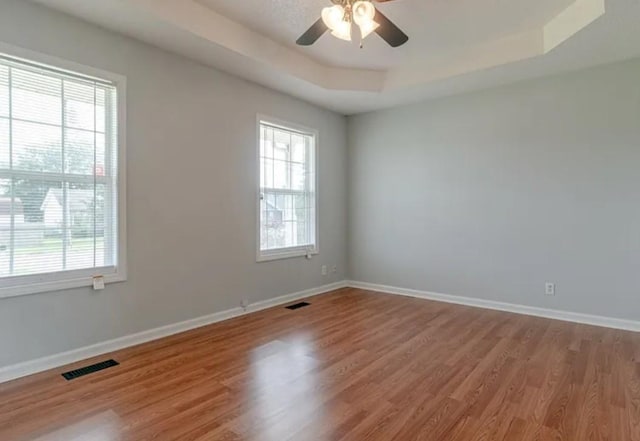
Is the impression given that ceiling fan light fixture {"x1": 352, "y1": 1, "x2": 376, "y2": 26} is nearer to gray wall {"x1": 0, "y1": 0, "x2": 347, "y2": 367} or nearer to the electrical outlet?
gray wall {"x1": 0, "y1": 0, "x2": 347, "y2": 367}

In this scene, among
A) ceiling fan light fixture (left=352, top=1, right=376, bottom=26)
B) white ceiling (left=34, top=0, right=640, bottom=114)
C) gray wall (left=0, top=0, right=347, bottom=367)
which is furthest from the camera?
white ceiling (left=34, top=0, right=640, bottom=114)

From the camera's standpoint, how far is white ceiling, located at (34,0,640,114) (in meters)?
2.92

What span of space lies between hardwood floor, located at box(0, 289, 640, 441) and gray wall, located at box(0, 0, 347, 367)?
0.32 metres

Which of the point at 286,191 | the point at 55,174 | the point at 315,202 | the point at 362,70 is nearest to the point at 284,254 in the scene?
the point at 286,191

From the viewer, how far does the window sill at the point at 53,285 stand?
2562 mm

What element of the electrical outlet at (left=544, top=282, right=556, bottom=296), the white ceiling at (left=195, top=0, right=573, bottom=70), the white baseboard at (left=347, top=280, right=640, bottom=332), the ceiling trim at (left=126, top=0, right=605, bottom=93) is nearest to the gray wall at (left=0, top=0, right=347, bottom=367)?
the ceiling trim at (left=126, top=0, right=605, bottom=93)

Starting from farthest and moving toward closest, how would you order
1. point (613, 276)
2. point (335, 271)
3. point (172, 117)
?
1. point (335, 271)
2. point (613, 276)
3. point (172, 117)

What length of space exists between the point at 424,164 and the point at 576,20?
2232 mm

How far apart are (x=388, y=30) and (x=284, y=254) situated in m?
2.86

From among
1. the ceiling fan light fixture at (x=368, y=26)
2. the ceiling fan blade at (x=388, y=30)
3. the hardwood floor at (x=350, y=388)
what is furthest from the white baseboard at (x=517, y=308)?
the ceiling fan light fixture at (x=368, y=26)

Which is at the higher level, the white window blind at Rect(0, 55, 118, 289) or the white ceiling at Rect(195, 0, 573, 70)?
the white ceiling at Rect(195, 0, 573, 70)

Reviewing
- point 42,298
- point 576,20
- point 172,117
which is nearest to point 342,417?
point 42,298

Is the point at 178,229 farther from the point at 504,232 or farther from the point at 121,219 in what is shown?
the point at 504,232

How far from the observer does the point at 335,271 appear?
5.54m
